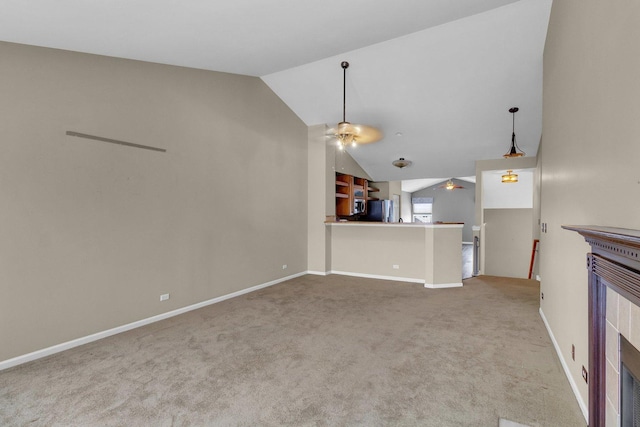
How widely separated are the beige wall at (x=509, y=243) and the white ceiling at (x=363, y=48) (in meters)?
3.72

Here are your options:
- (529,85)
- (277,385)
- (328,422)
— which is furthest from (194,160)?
(529,85)

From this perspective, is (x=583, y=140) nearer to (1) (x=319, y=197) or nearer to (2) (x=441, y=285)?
(2) (x=441, y=285)

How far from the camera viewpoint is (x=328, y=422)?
1.80 metres

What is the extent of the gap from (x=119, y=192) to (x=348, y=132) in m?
3.03

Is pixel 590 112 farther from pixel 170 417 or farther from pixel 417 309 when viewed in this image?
pixel 170 417

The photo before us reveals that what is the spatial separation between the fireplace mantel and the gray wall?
41.6ft

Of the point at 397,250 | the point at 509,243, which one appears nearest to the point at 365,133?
the point at 397,250

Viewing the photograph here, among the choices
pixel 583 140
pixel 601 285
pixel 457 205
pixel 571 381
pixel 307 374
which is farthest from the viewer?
pixel 457 205

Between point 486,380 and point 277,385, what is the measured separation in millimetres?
1586

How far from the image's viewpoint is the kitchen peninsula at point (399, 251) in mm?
5054

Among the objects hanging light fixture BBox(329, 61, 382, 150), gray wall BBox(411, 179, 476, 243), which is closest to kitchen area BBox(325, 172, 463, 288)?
hanging light fixture BBox(329, 61, 382, 150)

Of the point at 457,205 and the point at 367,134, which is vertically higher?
the point at 367,134

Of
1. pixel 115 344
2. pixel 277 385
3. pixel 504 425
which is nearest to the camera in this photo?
pixel 504 425

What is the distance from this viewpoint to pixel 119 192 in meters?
3.18
